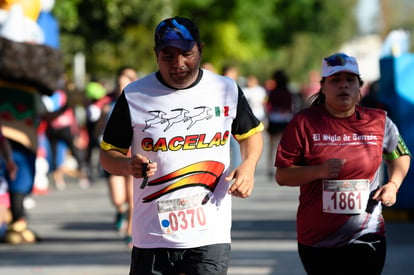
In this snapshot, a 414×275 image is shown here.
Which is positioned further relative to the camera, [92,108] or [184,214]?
[92,108]

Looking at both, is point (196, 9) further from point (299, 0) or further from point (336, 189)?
point (336, 189)

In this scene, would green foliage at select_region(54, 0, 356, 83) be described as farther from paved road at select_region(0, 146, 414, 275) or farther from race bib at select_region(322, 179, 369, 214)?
→ race bib at select_region(322, 179, 369, 214)

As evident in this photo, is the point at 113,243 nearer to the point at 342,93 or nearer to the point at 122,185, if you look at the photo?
the point at 122,185

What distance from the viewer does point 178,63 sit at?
5.61m

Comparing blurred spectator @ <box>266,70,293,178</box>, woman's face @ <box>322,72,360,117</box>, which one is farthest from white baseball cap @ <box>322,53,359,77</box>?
blurred spectator @ <box>266,70,293,178</box>

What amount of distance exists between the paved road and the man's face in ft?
13.6

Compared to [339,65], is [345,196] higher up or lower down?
lower down

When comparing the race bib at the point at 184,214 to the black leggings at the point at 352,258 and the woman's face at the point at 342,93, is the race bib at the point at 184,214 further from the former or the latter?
the woman's face at the point at 342,93

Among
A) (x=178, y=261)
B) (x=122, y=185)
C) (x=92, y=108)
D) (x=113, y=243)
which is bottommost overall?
(x=113, y=243)

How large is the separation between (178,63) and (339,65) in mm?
996

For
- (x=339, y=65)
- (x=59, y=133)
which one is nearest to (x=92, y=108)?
(x=59, y=133)

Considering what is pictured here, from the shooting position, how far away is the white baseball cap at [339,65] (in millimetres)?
6133

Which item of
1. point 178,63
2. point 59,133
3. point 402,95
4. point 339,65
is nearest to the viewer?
point 178,63

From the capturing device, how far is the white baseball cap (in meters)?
6.13
